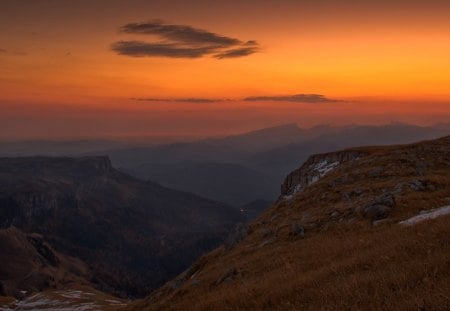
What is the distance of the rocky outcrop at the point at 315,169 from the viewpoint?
7257 centimetres

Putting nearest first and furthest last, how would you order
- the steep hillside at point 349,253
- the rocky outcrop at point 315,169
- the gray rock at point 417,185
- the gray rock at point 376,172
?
the steep hillside at point 349,253 → the gray rock at point 417,185 → the gray rock at point 376,172 → the rocky outcrop at point 315,169

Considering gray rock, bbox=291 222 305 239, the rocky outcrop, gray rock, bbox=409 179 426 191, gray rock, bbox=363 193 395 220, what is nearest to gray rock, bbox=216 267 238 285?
gray rock, bbox=291 222 305 239

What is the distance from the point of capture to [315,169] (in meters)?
77.3

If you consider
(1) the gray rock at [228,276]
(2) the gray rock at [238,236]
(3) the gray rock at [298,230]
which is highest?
(3) the gray rock at [298,230]

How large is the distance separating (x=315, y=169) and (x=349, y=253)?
59.4 m

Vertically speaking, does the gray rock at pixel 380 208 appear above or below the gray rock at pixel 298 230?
above

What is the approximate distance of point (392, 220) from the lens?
24.1 m

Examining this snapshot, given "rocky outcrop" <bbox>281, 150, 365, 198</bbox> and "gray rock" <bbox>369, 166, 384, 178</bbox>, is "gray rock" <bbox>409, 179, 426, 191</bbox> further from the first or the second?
"rocky outcrop" <bbox>281, 150, 365, 198</bbox>

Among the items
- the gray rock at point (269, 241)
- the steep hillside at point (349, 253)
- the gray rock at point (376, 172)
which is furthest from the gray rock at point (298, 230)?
the gray rock at point (376, 172)

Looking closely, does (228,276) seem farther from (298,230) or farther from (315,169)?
(315,169)

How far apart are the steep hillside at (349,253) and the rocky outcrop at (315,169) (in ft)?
81.9

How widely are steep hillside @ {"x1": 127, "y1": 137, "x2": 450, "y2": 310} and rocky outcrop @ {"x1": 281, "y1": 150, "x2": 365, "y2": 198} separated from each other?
25.0m

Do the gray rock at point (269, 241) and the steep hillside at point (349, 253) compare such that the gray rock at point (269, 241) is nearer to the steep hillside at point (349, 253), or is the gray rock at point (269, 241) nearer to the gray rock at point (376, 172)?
the steep hillside at point (349, 253)

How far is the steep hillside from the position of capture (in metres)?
12.3
